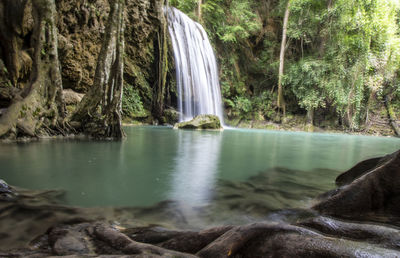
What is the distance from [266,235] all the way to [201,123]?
11.7 m

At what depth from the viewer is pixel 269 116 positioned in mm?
19469

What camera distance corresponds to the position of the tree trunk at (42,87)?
5.32 meters

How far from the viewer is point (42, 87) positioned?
224 inches

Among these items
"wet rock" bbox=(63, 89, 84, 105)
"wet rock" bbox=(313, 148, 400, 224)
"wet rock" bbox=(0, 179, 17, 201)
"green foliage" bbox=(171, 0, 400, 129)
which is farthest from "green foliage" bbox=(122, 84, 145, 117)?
"wet rock" bbox=(313, 148, 400, 224)

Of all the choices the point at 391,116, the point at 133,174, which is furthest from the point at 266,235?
the point at 391,116

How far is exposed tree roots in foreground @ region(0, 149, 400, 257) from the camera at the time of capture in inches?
35.6

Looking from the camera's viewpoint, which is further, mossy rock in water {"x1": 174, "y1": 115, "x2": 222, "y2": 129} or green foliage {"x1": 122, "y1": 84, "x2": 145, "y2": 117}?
green foliage {"x1": 122, "y1": 84, "x2": 145, "y2": 117}

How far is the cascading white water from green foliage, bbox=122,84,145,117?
2.59 metres

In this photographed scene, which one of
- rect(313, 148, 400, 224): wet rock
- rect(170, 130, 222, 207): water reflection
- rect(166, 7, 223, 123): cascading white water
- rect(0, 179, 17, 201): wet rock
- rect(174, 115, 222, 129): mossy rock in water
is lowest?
rect(170, 130, 222, 207): water reflection

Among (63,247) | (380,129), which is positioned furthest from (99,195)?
(380,129)

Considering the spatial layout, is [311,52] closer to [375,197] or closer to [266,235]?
[375,197]

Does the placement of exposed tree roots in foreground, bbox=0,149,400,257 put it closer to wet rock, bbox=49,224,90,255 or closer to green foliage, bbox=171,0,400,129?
wet rock, bbox=49,224,90,255

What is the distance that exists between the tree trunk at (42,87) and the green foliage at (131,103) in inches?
317

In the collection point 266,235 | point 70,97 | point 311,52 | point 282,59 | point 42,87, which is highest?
point 311,52
